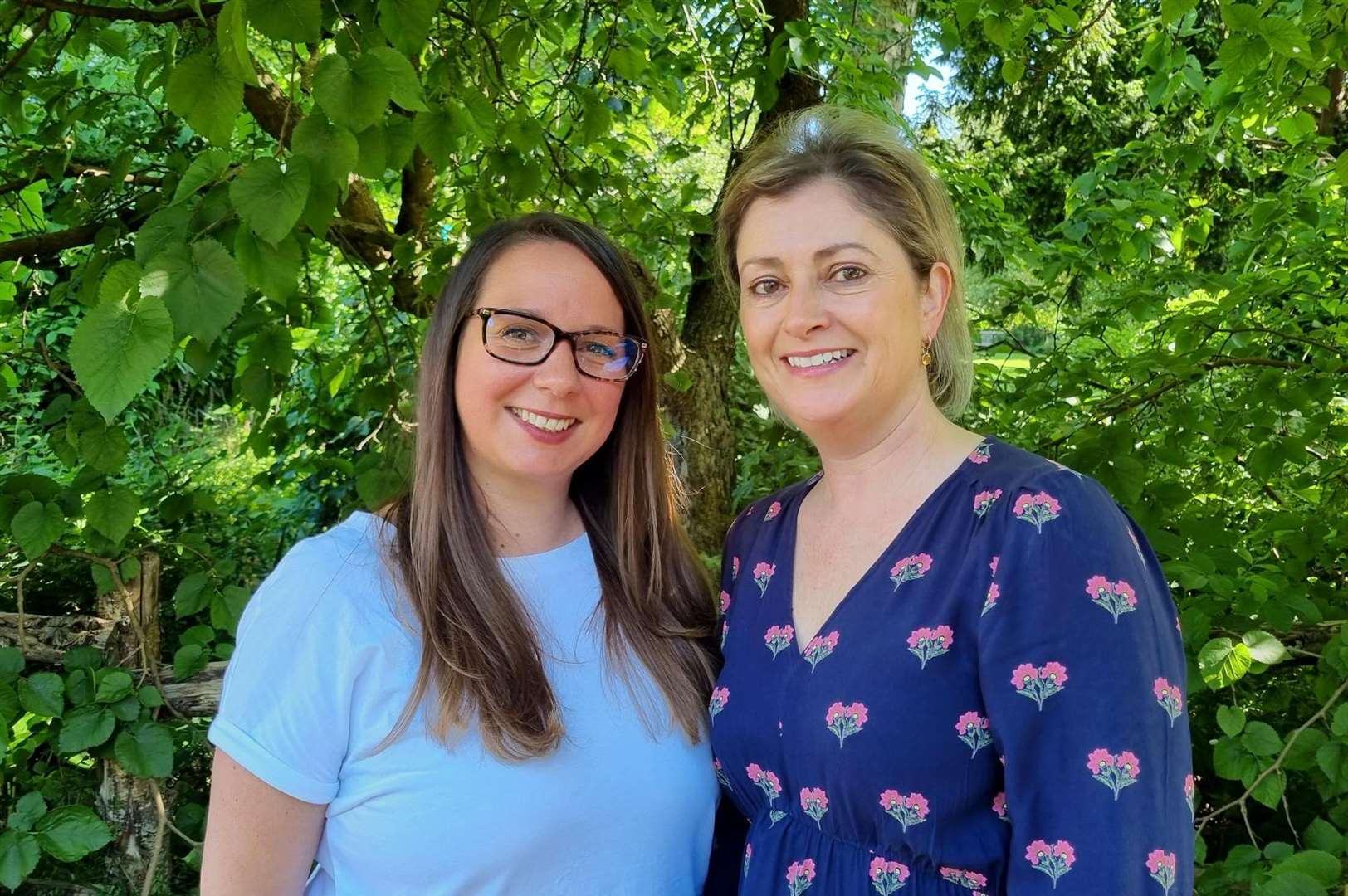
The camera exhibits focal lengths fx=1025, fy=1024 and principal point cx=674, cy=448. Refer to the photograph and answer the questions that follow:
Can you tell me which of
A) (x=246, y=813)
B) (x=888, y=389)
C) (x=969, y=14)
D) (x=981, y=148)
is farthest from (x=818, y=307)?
(x=981, y=148)

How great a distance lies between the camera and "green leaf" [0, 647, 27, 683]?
2.55 metres

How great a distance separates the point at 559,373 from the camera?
69.6 inches

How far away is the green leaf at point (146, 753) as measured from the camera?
266 centimetres

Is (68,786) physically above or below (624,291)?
below

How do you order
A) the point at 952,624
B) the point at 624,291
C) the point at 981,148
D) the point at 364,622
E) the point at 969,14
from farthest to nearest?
the point at 981,148 < the point at 969,14 < the point at 624,291 < the point at 364,622 < the point at 952,624

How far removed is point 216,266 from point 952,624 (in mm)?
1162

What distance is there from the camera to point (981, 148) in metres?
12.2

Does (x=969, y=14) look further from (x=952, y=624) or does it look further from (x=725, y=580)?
(x=952, y=624)

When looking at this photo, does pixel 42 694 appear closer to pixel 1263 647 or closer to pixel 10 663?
pixel 10 663

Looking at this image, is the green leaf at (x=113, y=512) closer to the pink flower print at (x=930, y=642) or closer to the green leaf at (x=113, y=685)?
the green leaf at (x=113, y=685)

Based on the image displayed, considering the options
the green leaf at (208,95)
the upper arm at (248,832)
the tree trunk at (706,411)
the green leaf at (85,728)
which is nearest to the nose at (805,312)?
the green leaf at (208,95)

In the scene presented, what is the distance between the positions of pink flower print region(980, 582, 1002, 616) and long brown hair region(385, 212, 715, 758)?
60 cm

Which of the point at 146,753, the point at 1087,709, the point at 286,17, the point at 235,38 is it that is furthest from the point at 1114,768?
the point at 146,753

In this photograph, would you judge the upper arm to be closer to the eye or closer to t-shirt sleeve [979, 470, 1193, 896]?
t-shirt sleeve [979, 470, 1193, 896]
